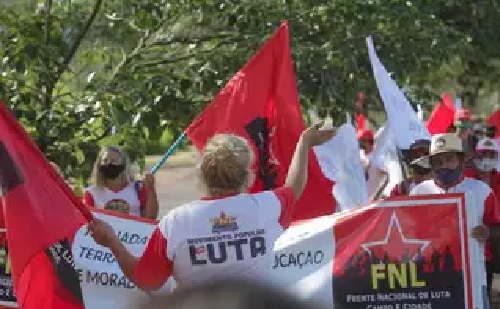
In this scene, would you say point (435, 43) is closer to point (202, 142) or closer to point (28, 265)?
point (202, 142)

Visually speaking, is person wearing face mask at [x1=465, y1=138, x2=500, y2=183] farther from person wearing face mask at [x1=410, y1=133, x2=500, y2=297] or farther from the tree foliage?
the tree foliage

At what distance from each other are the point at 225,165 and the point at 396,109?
444cm

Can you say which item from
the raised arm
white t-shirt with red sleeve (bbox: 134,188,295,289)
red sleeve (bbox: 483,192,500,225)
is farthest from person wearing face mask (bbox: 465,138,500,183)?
white t-shirt with red sleeve (bbox: 134,188,295,289)

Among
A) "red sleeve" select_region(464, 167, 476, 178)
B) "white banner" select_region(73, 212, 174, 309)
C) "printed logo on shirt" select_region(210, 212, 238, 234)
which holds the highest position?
"printed logo on shirt" select_region(210, 212, 238, 234)

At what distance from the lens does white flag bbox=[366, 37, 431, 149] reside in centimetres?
852

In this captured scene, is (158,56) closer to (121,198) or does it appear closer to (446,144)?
(121,198)

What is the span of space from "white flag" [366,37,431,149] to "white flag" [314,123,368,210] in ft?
1.78

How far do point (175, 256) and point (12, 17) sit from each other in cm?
444

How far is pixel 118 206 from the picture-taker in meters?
7.50

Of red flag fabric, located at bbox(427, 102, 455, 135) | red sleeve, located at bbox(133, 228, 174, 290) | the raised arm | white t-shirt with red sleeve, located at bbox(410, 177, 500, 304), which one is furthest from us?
red flag fabric, located at bbox(427, 102, 455, 135)

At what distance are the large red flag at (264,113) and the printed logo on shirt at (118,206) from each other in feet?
1.94

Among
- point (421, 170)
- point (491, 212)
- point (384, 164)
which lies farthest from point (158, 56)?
point (491, 212)

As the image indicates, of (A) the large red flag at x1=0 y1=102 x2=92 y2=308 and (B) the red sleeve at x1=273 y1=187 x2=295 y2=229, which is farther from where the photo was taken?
(A) the large red flag at x1=0 y1=102 x2=92 y2=308

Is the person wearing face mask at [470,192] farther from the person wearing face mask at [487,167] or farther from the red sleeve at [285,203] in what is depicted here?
the red sleeve at [285,203]
